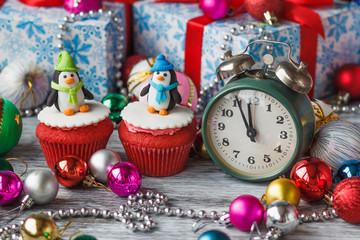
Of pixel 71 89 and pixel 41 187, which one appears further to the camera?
pixel 71 89

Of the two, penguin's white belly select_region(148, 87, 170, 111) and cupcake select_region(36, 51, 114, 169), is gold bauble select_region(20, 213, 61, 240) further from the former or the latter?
penguin's white belly select_region(148, 87, 170, 111)

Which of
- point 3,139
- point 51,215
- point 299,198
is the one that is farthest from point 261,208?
point 3,139

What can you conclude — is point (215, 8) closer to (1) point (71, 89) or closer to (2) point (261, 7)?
(2) point (261, 7)

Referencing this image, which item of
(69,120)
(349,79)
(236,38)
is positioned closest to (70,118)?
(69,120)

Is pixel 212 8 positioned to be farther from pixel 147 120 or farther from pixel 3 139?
pixel 3 139

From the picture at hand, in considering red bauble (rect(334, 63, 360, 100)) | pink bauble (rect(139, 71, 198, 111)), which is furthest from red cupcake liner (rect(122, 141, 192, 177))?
red bauble (rect(334, 63, 360, 100))

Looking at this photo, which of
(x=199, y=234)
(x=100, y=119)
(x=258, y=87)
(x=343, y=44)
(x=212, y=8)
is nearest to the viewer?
(x=199, y=234)
